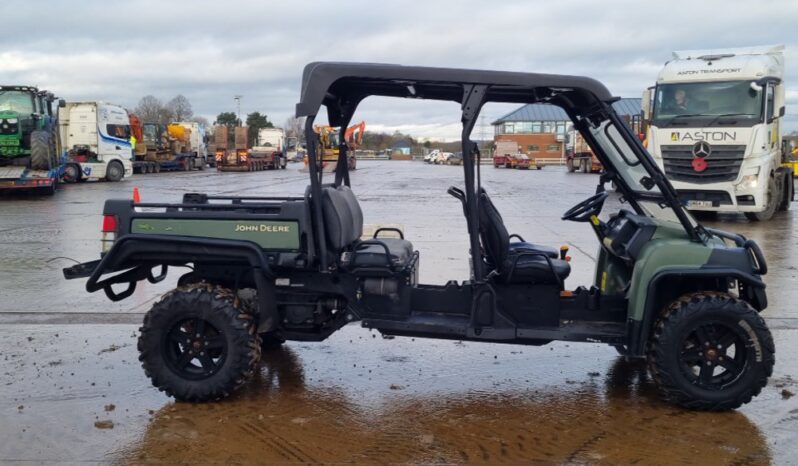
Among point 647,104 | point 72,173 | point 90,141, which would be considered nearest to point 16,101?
point 72,173

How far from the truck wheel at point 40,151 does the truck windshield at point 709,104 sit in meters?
17.0

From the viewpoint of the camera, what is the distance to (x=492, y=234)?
16.1 feet

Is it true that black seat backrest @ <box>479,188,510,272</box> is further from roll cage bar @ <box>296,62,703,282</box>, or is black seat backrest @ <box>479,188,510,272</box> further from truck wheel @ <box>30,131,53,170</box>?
truck wheel @ <box>30,131,53,170</box>

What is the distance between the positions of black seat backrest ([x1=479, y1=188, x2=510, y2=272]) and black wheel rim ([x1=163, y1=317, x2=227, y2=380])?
186 cm

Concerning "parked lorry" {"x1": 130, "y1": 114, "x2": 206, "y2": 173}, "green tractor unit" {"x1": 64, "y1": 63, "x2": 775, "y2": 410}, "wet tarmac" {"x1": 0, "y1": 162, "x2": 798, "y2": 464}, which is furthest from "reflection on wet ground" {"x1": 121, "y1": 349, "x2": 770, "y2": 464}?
"parked lorry" {"x1": 130, "y1": 114, "x2": 206, "y2": 173}

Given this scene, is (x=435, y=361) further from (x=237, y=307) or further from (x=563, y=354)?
(x=237, y=307)

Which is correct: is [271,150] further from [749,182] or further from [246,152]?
[749,182]

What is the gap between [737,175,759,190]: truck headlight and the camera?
14.8m

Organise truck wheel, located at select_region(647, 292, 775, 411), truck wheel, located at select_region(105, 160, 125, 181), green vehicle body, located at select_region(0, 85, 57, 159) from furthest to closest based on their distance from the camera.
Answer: truck wheel, located at select_region(105, 160, 125, 181) → green vehicle body, located at select_region(0, 85, 57, 159) → truck wheel, located at select_region(647, 292, 775, 411)

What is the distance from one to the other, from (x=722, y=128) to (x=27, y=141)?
19228 millimetres

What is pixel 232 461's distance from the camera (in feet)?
12.6

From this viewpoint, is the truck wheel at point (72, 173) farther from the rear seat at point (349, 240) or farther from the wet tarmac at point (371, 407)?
the rear seat at point (349, 240)

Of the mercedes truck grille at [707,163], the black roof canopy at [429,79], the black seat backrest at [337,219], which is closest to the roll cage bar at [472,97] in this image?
the black roof canopy at [429,79]

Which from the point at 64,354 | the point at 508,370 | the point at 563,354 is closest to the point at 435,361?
the point at 508,370
